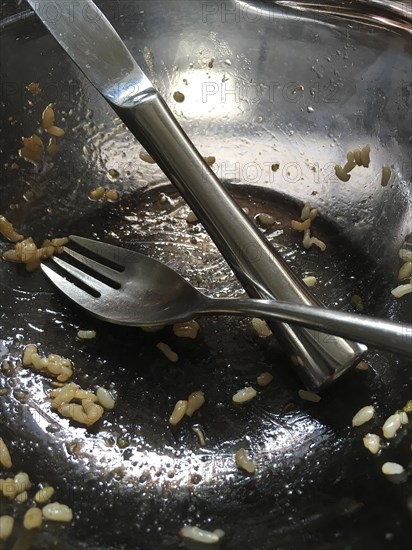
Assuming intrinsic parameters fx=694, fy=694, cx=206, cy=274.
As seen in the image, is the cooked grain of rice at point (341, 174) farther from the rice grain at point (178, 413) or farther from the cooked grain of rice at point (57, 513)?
the cooked grain of rice at point (57, 513)

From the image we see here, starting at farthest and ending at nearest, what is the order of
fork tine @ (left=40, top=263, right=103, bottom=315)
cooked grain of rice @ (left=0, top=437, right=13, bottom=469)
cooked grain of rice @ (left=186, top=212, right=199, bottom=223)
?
cooked grain of rice @ (left=186, top=212, right=199, bottom=223) → fork tine @ (left=40, top=263, right=103, bottom=315) → cooked grain of rice @ (left=0, top=437, right=13, bottom=469)

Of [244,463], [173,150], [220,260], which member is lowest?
[244,463]

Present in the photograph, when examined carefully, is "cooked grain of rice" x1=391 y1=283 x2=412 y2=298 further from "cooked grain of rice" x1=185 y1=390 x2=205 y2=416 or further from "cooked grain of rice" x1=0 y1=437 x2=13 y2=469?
"cooked grain of rice" x1=0 y1=437 x2=13 y2=469

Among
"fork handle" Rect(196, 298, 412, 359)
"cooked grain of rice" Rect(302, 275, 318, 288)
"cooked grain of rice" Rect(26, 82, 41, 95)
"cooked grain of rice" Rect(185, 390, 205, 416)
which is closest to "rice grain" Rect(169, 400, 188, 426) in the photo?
"cooked grain of rice" Rect(185, 390, 205, 416)

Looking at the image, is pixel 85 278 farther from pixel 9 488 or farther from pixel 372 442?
pixel 372 442

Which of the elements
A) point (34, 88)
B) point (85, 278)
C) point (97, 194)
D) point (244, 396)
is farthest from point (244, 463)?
point (34, 88)

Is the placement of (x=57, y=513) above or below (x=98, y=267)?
below
